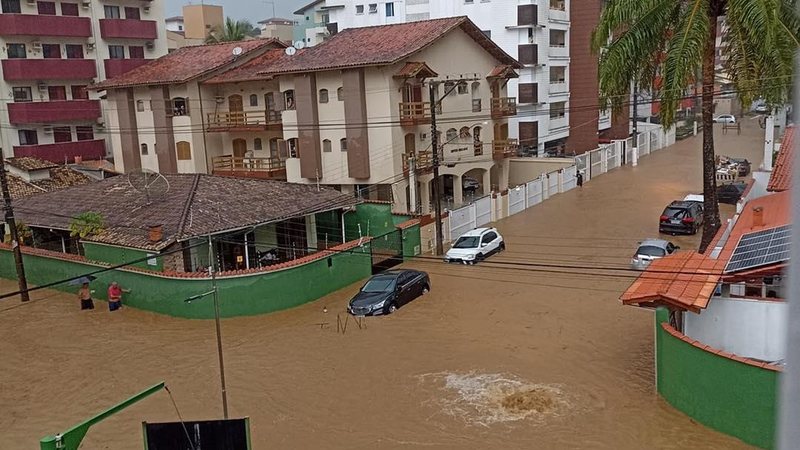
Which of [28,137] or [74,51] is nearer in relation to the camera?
[28,137]

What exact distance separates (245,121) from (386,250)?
16.3 metres

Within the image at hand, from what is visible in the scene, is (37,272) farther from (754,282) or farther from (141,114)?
(754,282)

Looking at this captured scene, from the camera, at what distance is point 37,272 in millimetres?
31172

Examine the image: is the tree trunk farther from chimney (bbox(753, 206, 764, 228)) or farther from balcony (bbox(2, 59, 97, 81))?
balcony (bbox(2, 59, 97, 81))

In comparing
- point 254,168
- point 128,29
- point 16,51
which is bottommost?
point 254,168

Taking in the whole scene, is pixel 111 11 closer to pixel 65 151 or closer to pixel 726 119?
pixel 65 151

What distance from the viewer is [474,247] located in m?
30.2

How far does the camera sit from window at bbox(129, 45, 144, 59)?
54656 mm

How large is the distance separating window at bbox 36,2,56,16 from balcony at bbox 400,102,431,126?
1109 inches

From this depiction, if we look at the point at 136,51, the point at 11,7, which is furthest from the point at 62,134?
the point at 136,51

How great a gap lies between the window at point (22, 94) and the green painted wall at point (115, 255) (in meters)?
24.6

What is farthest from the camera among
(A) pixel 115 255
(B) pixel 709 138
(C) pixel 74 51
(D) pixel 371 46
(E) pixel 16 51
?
(C) pixel 74 51

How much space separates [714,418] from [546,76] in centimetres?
4131

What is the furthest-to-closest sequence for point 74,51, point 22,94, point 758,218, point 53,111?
point 74,51 < point 53,111 < point 22,94 < point 758,218
